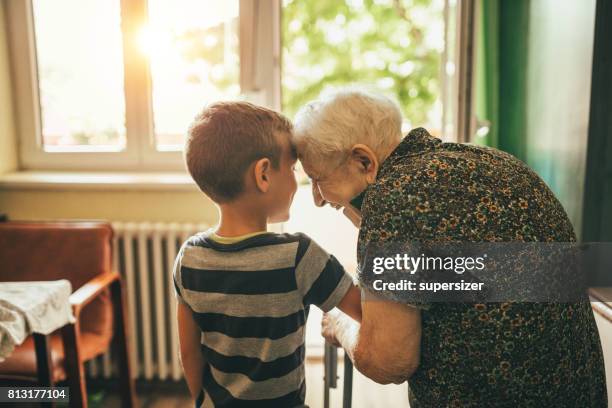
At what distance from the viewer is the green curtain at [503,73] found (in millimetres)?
2422

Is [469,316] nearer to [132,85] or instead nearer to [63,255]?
[63,255]

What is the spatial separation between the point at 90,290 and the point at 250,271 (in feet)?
4.13

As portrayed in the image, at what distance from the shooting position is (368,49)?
4.88m

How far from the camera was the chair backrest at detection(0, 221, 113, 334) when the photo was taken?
2232mm

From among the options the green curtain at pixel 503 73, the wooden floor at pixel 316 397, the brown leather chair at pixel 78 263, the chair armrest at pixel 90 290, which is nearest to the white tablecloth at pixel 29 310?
A: the chair armrest at pixel 90 290

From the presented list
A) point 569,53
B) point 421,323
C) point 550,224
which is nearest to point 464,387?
point 421,323

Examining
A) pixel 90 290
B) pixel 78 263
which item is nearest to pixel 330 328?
pixel 90 290

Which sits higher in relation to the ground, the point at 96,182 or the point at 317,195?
the point at 317,195

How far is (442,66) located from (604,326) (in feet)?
4.23

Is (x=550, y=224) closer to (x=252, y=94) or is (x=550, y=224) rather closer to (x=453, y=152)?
(x=453, y=152)

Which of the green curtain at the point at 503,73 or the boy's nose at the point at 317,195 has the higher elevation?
the green curtain at the point at 503,73

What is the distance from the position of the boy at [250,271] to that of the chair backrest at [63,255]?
4.33ft

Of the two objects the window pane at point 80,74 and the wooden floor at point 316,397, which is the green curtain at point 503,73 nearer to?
the wooden floor at point 316,397

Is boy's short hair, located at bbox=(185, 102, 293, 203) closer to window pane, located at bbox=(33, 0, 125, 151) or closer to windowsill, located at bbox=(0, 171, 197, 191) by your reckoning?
windowsill, located at bbox=(0, 171, 197, 191)
